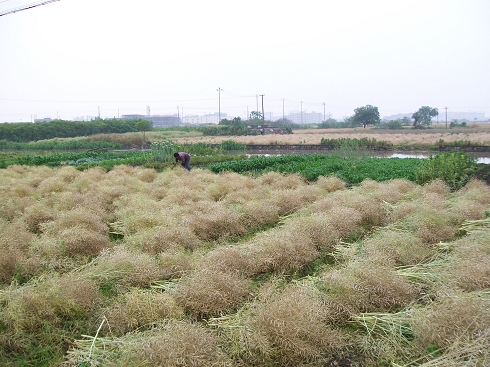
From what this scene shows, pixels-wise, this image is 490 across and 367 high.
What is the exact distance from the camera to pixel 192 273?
5.69m

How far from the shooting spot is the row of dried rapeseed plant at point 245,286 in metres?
4.20

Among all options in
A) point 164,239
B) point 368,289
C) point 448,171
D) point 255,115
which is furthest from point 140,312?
point 255,115

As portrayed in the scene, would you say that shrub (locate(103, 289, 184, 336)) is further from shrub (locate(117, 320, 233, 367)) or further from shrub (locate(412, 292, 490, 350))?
shrub (locate(412, 292, 490, 350))

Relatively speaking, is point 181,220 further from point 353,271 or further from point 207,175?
point 207,175

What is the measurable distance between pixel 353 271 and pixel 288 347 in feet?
5.50

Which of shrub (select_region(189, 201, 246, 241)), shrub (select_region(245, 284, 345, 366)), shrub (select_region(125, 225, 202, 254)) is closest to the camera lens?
shrub (select_region(245, 284, 345, 366))

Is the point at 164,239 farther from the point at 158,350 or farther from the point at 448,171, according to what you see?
the point at 448,171

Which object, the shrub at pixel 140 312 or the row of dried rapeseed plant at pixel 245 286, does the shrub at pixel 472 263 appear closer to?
the row of dried rapeseed plant at pixel 245 286

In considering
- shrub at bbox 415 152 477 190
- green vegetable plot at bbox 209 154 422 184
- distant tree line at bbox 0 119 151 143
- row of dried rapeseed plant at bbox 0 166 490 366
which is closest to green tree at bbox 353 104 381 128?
distant tree line at bbox 0 119 151 143

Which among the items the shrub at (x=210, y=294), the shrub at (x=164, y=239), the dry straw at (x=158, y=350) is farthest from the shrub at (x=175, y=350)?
the shrub at (x=164, y=239)

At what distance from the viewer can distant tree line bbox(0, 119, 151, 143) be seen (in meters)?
58.0

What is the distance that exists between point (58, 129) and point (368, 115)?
66.3 meters

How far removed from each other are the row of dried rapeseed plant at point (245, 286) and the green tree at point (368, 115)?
91.3 metres

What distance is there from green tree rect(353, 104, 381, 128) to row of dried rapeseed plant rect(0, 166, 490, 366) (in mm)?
91271
